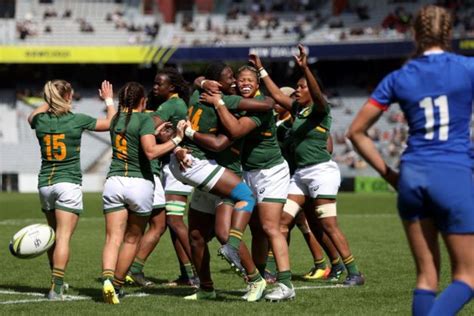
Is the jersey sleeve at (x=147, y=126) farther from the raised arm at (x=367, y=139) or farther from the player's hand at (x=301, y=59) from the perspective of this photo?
the raised arm at (x=367, y=139)

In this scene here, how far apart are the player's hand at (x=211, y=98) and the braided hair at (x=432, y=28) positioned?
3233mm

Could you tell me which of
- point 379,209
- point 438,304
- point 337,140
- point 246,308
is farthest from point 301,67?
point 337,140

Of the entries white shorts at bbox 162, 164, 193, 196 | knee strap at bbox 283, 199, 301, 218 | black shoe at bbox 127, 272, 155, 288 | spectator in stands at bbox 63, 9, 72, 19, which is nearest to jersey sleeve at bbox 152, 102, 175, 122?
white shorts at bbox 162, 164, 193, 196

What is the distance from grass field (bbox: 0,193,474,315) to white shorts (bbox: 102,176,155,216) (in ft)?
3.01

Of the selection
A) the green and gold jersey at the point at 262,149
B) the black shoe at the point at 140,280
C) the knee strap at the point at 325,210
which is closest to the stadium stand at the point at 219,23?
the knee strap at the point at 325,210

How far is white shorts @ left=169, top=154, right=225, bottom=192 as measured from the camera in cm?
902

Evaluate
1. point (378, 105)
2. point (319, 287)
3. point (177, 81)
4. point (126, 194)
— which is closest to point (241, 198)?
point (126, 194)

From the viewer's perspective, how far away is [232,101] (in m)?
8.98

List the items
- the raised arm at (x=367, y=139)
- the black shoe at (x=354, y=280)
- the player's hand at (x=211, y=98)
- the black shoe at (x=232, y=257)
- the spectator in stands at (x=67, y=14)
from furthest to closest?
the spectator in stands at (x=67, y=14)
the black shoe at (x=354, y=280)
the player's hand at (x=211, y=98)
the black shoe at (x=232, y=257)
the raised arm at (x=367, y=139)

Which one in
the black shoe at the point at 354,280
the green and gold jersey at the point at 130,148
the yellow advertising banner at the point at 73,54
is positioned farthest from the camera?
the yellow advertising banner at the point at 73,54

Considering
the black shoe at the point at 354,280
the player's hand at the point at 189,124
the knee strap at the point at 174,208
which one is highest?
the player's hand at the point at 189,124

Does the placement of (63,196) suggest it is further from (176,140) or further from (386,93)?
(386,93)

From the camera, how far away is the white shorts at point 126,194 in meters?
9.08

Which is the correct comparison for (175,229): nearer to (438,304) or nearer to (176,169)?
(176,169)
